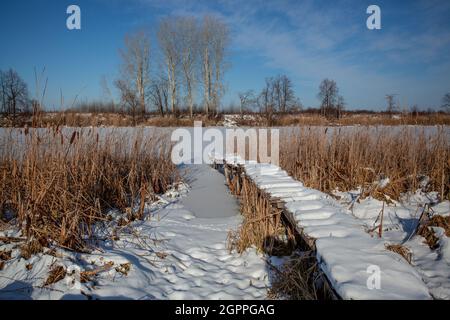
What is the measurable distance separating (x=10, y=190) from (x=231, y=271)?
2.54m

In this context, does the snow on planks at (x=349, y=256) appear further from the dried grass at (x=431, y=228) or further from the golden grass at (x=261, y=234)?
the dried grass at (x=431, y=228)

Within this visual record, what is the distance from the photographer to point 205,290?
1982mm

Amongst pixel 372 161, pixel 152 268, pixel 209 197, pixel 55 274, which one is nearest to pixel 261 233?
pixel 152 268

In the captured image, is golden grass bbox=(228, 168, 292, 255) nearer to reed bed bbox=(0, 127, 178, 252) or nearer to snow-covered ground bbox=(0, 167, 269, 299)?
snow-covered ground bbox=(0, 167, 269, 299)

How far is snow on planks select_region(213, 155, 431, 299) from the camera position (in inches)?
53.1

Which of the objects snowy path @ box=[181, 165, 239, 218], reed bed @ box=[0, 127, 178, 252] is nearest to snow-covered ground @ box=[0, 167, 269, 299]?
reed bed @ box=[0, 127, 178, 252]

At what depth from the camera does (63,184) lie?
8.83 feet

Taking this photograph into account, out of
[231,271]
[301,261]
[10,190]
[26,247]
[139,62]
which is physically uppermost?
[139,62]

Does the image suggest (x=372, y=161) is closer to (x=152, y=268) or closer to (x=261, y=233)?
(x=261, y=233)

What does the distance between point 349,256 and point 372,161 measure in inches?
148

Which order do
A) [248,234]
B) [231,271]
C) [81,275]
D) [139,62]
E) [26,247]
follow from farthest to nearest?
1. [139,62]
2. [248,234]
3. [231,271]
4. [26,247]
5. [81,275]

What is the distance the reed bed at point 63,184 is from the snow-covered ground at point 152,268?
0.64ft
